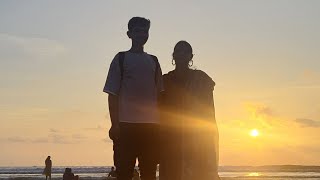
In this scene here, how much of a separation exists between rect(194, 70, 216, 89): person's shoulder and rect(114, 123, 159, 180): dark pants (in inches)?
37.7

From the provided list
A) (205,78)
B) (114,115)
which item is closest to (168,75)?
(205,78)

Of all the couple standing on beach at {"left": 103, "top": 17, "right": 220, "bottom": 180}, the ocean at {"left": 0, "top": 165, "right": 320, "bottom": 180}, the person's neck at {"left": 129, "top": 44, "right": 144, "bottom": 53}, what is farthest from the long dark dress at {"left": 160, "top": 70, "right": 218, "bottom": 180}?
the ocean at {"left": 0, "top": 165, "right": 320, "bottom": 180}

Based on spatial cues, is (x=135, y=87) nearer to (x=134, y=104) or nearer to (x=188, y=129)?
(x=134, y=104)

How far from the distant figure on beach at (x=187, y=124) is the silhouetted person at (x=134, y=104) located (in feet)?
1.46

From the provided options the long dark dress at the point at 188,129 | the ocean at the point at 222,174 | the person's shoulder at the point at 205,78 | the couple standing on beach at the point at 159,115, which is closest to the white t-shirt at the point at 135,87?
the couple standing on beach at the point at 159,115

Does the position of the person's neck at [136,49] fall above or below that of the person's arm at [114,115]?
above

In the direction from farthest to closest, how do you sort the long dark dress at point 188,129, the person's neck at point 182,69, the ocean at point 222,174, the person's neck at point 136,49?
the ocean at point 222,174 < the person's neck at point 182,69 < the long dark dress at point 188,129 < the person's neck at point 136,49

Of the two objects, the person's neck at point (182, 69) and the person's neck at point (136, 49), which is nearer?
the person's neck at point (136, 49)

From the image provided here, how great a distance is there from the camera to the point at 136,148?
19.9 feet

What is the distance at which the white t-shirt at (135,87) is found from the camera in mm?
6031

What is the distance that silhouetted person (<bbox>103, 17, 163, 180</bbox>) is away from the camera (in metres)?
6.01

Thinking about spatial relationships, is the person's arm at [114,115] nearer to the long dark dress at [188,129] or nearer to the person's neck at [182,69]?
the long dark dress at [188,129]

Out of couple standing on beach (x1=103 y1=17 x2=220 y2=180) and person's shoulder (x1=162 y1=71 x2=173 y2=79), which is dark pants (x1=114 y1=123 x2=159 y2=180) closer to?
couple standing on beach (x1=103 y1=17 x2=220 y2=180)

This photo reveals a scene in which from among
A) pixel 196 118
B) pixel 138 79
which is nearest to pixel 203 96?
pixel 196 118
